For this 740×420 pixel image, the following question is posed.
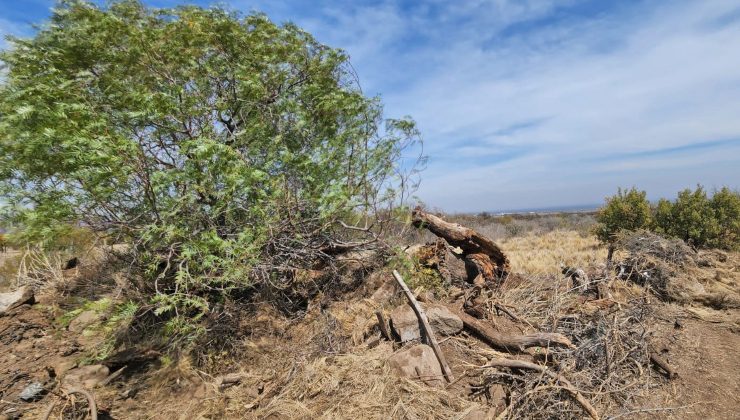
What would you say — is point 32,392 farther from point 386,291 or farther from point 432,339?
point 432,339

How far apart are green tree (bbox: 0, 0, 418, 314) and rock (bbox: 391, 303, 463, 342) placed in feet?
5.29

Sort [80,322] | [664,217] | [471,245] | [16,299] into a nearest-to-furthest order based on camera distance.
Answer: [80,322] → [16,299] → [471,245] → [664,217]

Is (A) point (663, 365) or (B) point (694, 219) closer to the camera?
(A) point (663, 365)

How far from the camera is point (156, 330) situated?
5199 millimetres

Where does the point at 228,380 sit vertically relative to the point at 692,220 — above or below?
below

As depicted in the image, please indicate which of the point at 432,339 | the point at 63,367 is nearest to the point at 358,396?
the point at 432,339

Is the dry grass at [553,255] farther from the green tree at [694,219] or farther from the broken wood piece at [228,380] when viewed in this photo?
the broken wood piece at [228,380]

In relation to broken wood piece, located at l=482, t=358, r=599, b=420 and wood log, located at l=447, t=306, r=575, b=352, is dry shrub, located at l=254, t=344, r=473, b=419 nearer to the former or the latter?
broken wood piece, located at l=482, t=358, r=599, b=420

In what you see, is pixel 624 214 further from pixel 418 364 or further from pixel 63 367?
pixel 63 367

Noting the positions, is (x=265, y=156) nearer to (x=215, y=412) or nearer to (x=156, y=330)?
(x=156, y=330)

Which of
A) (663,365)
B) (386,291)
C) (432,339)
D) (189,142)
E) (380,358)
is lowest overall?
(663,365)

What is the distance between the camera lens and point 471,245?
21.8 ft

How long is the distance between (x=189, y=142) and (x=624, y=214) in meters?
14.2

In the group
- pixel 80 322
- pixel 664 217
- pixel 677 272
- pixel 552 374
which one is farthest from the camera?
pixel 664 217
